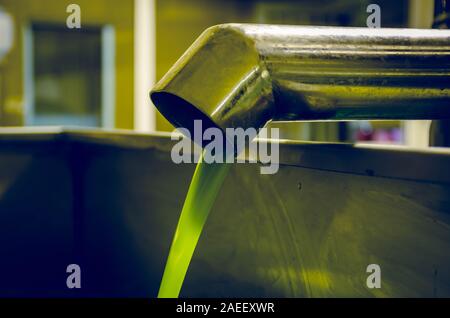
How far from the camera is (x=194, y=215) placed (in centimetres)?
85

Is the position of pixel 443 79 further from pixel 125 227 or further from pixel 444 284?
pixel 125 227

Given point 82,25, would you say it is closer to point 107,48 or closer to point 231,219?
point 107,48

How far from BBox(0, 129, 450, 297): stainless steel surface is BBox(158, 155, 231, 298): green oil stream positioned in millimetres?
88

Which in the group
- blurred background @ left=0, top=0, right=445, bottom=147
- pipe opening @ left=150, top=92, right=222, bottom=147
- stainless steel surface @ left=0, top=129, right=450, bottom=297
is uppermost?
blurred background @ left=0, top=0, right=445, bottom=147

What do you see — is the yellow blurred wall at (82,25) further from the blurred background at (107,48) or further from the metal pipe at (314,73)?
the metal pipe at (314,73)

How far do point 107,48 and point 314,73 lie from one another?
11.8ft

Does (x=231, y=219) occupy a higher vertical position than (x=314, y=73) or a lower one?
lower

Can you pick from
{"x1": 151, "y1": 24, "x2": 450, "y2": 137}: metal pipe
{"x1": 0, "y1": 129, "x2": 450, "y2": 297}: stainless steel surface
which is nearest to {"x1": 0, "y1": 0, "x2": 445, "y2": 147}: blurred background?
{"x1": 0, "y1": 129, "x2": 450, "y2": 297}: stainless steel surface

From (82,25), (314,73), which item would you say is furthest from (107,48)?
(314,73)

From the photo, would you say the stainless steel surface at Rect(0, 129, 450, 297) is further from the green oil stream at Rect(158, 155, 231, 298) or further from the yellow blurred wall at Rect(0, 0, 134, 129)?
the yellow blurred wall at Rect(0, 0, 134, 129)

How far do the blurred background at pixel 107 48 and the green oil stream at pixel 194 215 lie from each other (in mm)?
3027

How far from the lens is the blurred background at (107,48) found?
3.82 m

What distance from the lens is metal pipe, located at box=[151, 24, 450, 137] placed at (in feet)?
2.14
